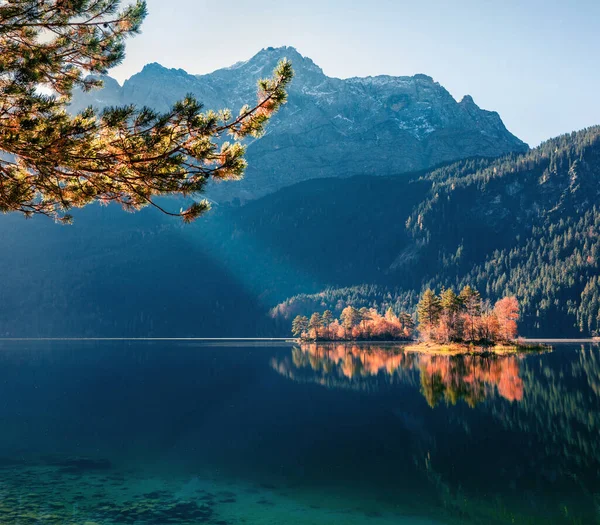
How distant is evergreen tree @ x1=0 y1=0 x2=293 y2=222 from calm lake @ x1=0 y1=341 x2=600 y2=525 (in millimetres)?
14538

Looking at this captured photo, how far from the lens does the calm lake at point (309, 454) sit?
2594 centimetres

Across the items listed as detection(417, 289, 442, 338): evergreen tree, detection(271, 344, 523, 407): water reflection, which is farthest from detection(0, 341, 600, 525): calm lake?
detection(417, 289, 442, 338): evergreen tree

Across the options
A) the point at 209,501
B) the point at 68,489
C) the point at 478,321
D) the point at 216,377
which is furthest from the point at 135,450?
the point at 478,321

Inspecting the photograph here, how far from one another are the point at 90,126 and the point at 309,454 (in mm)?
26055

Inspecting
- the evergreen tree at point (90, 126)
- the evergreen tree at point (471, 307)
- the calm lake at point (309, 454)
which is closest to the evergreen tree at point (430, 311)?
the evergreen tree at point (471, 307)

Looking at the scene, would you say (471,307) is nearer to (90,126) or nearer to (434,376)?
(434,376)

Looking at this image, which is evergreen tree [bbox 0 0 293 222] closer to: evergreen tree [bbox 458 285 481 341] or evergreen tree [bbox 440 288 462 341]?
evergreen tree [bbox 440 288 462 341]

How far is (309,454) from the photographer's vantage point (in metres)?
36.9

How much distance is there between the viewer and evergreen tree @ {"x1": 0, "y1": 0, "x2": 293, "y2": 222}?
18.9 metres

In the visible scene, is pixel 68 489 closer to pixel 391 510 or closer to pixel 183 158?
pixel 391 510

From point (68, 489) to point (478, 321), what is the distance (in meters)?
121

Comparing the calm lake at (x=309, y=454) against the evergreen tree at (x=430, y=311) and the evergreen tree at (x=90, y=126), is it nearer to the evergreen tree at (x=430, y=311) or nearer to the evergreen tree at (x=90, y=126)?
the evergreen tree at (x=90, y=126)

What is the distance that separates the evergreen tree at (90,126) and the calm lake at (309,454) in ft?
47.7

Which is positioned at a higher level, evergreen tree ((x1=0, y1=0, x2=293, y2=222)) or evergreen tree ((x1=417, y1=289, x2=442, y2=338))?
evergreen tree ((x1=0, y1=0, x2=293, y2=222))
